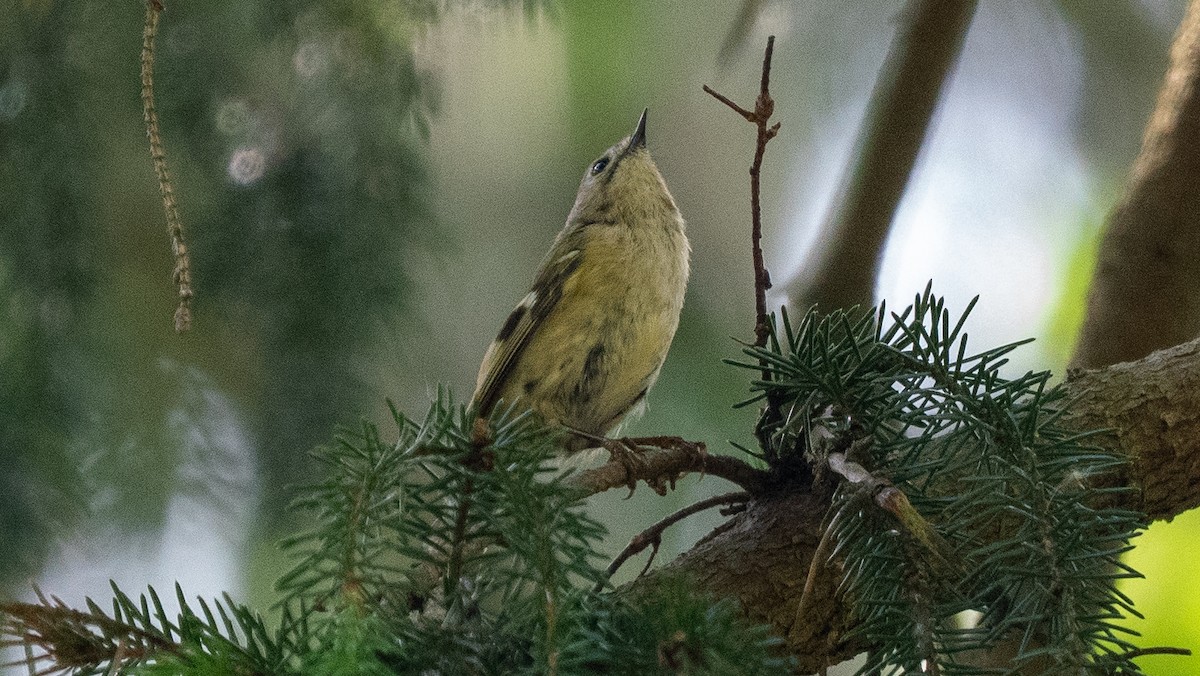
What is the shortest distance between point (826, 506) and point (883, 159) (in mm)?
930

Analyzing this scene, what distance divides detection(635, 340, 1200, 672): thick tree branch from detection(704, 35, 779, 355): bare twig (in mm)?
195

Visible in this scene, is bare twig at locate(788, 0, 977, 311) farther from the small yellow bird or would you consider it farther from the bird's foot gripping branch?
the bird's foot gripping branch

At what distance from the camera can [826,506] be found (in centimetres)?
126

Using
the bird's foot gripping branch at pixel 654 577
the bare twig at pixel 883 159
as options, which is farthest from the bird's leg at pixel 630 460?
the bare twig at pixel 883 159

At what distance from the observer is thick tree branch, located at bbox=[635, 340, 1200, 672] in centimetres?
120

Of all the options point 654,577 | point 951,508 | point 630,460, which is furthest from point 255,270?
point 951,508

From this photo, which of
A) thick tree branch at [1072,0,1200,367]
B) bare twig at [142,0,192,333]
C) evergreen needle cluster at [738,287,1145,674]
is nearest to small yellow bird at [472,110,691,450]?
thick tree branch at [1072,0,1200,367]

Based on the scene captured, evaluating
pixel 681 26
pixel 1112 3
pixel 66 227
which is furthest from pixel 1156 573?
pixel 66 227

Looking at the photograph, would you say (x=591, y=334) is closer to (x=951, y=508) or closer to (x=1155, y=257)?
(x=1155, y=257)

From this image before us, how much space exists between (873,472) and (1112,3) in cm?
227

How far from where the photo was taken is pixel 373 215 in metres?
2.01

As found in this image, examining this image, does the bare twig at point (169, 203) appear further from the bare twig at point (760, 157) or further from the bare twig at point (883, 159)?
the bare twig at point (883, 159)

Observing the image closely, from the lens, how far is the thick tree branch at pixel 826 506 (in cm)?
120

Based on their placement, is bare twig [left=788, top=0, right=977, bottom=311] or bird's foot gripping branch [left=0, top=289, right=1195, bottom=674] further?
bare twig [left=788, top=0, right=977, bottom=311]
